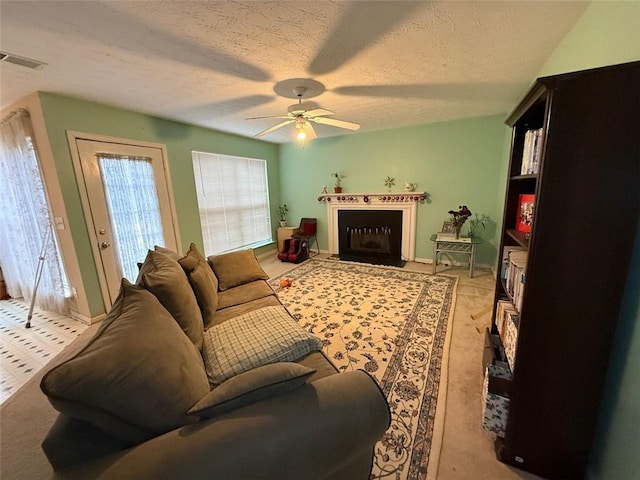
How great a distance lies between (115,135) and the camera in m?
2.82

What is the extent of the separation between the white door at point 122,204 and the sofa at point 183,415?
226 cm

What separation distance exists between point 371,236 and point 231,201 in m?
2.64

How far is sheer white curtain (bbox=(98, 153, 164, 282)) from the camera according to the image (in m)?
2.83

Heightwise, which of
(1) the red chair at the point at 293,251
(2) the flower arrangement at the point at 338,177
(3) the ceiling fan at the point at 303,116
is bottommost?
(1) the red chair at the point at 293,251

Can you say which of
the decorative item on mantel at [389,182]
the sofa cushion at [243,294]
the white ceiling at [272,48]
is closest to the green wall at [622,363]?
the white ceiling at [272,48]

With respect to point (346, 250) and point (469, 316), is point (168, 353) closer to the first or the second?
point (469, 316)

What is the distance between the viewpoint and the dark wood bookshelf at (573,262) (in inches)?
35.2

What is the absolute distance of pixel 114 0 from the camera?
48.9 inches

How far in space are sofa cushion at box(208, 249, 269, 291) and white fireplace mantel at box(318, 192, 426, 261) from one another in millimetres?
2665

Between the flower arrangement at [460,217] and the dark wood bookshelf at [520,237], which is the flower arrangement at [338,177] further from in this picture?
the dark wood bookshelf at [520,237]

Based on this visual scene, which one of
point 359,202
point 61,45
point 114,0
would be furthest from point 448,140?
point 61,45

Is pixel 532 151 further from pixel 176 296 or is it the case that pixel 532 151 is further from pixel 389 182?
pixel 389 182

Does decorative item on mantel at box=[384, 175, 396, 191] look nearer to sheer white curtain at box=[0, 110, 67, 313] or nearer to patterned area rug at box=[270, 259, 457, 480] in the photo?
patterned area rug at box=[270, 259, 457, 480]

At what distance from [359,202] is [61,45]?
13.0 ft
